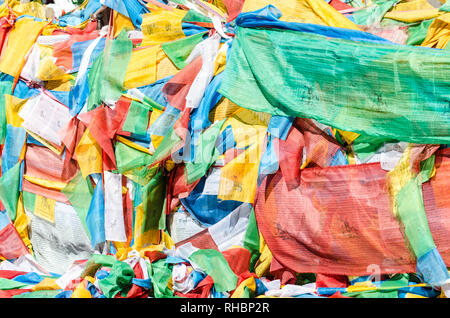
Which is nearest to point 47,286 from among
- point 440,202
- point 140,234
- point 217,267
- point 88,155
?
point 140,234

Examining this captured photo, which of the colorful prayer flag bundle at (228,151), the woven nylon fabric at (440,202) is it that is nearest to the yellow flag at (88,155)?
the colorful prayer flag bundle at (228,151)

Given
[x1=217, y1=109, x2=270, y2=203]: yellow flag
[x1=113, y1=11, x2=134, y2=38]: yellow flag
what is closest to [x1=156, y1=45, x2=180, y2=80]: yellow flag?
[x1=113, y1=11, x2=134, y2=38]: yellow flag

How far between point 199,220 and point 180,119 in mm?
692

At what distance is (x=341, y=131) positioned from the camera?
3.57m

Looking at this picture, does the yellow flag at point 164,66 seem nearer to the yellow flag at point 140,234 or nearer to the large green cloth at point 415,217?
the yellow flag at point 140,234

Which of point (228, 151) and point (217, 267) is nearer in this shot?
point (217, 267)

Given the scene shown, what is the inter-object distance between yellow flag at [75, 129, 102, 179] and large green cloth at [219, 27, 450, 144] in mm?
1159

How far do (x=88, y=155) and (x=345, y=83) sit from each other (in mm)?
1999

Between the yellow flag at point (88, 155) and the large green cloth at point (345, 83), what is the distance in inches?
45.6

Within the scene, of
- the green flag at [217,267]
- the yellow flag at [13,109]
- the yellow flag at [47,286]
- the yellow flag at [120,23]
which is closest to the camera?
the green flag at [217,267]

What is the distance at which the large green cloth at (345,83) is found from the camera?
3.15 meters

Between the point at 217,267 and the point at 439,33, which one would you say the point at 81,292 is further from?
the point at 439,33

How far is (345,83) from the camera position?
336 cm

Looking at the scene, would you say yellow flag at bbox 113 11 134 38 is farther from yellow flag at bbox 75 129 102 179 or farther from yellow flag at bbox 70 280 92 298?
yellow flag at bbox 70 280 92 298
